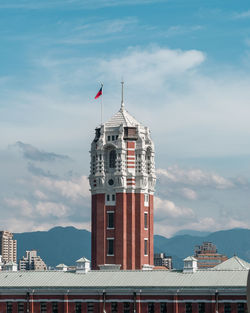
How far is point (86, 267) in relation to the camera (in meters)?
157

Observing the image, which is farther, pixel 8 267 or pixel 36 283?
pixel 8 267

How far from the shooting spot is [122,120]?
186875mm

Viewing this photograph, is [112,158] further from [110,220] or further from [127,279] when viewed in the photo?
[127,279]

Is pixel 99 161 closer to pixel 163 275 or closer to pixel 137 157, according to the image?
pixel 137 157

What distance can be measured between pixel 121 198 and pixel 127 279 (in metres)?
33.8

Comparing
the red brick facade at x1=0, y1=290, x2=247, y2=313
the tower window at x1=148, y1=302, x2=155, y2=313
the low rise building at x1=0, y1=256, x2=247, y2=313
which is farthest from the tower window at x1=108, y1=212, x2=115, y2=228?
the tower window at x1=148, y1=302, x2=155, y2=313

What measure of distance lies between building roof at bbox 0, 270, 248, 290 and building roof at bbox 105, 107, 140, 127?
39886 millimetres

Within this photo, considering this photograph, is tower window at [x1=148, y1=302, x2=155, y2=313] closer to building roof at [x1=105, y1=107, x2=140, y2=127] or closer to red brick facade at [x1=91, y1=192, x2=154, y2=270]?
red brick facade at [x1=91, y1=192, x2=154, y2=270]

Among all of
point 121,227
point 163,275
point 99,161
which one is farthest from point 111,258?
point 163,275

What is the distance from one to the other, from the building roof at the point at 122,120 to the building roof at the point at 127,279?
1570 inches

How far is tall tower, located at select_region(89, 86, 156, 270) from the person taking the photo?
7151 inches

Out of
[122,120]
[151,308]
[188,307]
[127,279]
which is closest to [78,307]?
[127,279]

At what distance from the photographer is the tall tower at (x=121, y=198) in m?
182

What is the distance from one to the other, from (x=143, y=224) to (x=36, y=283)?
36.3 m
